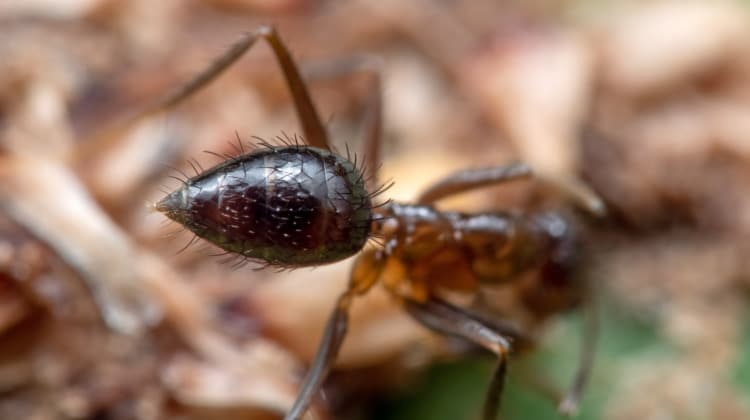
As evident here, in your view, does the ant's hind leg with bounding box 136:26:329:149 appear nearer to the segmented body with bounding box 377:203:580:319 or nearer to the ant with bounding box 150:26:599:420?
the ant with bounding box 150:26:599:420

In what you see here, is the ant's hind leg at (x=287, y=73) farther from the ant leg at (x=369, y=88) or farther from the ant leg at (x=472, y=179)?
the ant leg at (x=472, y=179)

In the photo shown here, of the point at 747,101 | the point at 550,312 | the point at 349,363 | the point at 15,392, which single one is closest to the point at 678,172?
the point at 747,101

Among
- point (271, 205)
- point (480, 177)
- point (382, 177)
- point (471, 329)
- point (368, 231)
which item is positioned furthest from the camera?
point (382, 177)

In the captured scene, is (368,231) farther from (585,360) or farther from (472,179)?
(585,360)

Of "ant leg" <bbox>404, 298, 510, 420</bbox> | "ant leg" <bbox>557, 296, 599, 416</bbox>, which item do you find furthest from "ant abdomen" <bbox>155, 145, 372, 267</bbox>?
"ant leg" <bbox>557, 296, 599, 416</bbox>

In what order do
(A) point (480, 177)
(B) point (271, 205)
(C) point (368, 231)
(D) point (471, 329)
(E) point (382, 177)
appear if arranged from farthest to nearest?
(E) point (382, 177), (A) point (480, 177), (D) point (471, 329), (C) point (368, 231), (B) point (271, 205)

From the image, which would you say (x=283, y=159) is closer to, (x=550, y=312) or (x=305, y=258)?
(x=305, y=258)

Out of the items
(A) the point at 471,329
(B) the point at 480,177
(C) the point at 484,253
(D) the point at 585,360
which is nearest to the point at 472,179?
(B) the point at 480,177

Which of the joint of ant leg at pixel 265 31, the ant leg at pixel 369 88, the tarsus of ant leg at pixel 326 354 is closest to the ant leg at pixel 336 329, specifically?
the tarsus of ant leg at pixel 326 354
